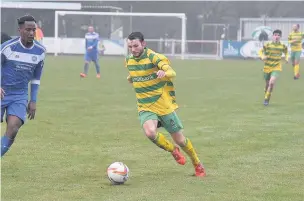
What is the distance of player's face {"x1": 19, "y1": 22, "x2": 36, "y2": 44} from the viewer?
28.4 ft

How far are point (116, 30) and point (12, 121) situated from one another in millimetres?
42000

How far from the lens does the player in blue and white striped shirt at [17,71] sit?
873cm

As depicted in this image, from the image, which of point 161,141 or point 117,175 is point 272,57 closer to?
point 161,141

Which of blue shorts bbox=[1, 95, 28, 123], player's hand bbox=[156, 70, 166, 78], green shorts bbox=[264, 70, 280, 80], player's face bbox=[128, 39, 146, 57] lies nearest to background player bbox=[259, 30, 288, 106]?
green shorts bbox=[264, 70, 280, 80]

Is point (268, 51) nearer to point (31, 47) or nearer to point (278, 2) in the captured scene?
point (31, 47)

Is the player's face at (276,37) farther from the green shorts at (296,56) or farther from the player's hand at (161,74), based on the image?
the player's hand at (161,74)

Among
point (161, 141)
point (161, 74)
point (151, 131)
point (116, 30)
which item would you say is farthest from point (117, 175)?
point (116, 30)

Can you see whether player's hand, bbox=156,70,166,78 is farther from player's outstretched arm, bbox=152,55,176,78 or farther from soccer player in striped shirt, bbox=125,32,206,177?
soccer player in striped shirt, bbox=125,32,206,177

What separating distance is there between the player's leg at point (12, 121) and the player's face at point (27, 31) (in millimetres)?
788

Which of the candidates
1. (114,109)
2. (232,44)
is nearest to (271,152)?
(114,109)

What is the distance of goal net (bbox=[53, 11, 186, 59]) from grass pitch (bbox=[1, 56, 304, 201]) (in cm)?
2643

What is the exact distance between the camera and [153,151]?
11148mm

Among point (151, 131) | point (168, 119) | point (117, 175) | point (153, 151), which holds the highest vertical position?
point (168, 119)

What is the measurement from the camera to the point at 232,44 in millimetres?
47406
